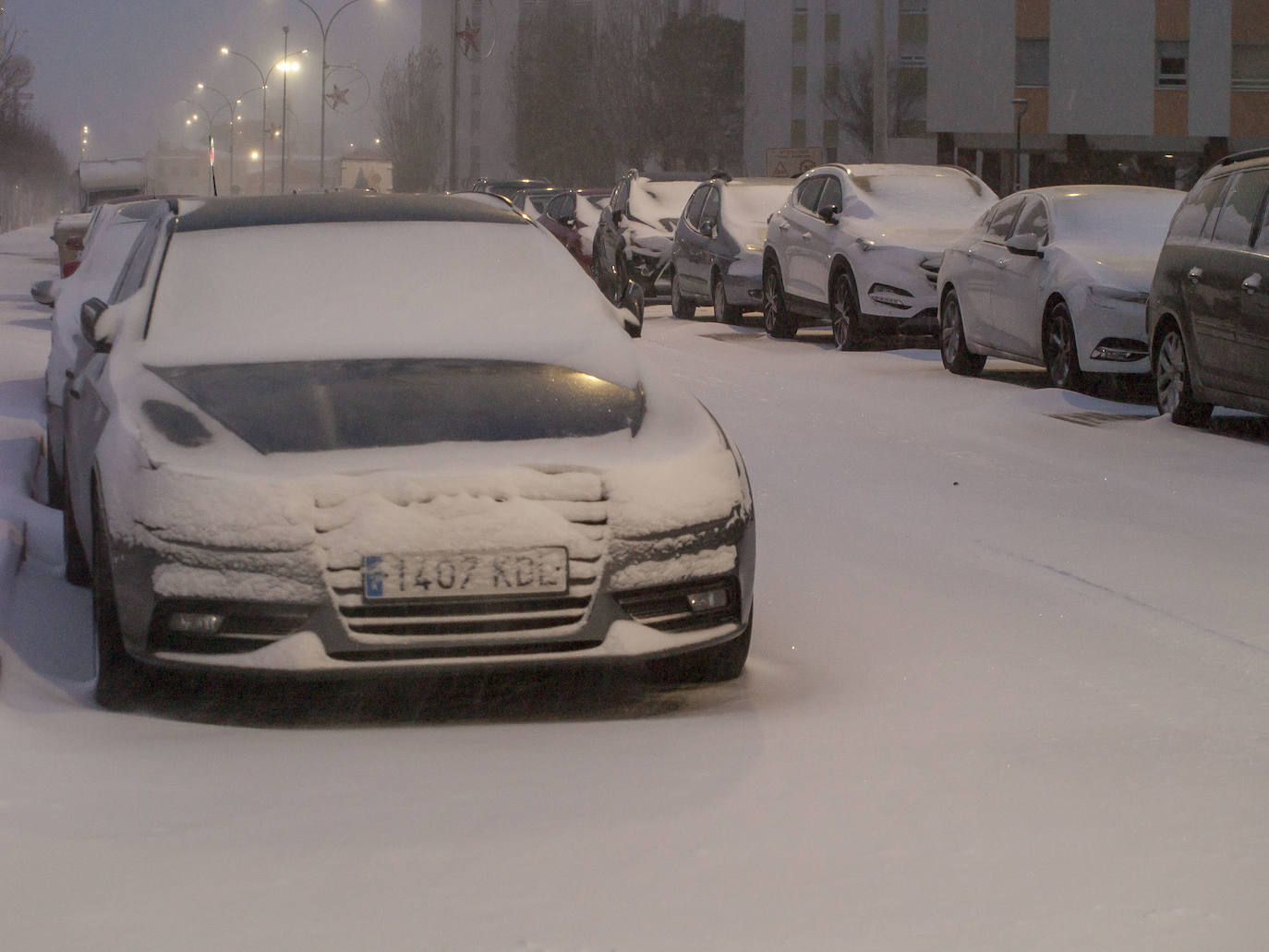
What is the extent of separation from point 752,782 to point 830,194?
1573 centimetres

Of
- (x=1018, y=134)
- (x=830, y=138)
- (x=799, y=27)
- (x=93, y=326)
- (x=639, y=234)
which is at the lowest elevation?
(x=93, y=326)

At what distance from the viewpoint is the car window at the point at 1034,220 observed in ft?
47.3

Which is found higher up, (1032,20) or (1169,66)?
(1032,20)

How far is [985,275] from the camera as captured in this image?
1478 centimetres

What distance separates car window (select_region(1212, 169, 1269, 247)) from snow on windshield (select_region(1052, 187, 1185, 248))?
8.87 ft

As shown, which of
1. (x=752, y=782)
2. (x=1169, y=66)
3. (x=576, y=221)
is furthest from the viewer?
(x=1169, y=66)

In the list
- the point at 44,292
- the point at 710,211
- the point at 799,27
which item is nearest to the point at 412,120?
the point at 799,27

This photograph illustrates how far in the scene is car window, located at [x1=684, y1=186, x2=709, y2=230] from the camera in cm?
2308

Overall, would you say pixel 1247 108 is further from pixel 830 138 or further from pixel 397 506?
A: pixel 397 506

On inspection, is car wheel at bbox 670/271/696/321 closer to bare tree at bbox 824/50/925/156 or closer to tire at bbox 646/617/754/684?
tire at bbox 646/617/754/684

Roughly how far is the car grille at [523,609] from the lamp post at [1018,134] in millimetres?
50787

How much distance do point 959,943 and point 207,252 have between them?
372cm

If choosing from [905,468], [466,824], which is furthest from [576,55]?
[466,824]

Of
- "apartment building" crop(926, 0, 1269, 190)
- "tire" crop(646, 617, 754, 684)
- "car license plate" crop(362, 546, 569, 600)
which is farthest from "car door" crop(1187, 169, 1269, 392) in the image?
"apartment building" crop(926, 0, 1269, 190)
